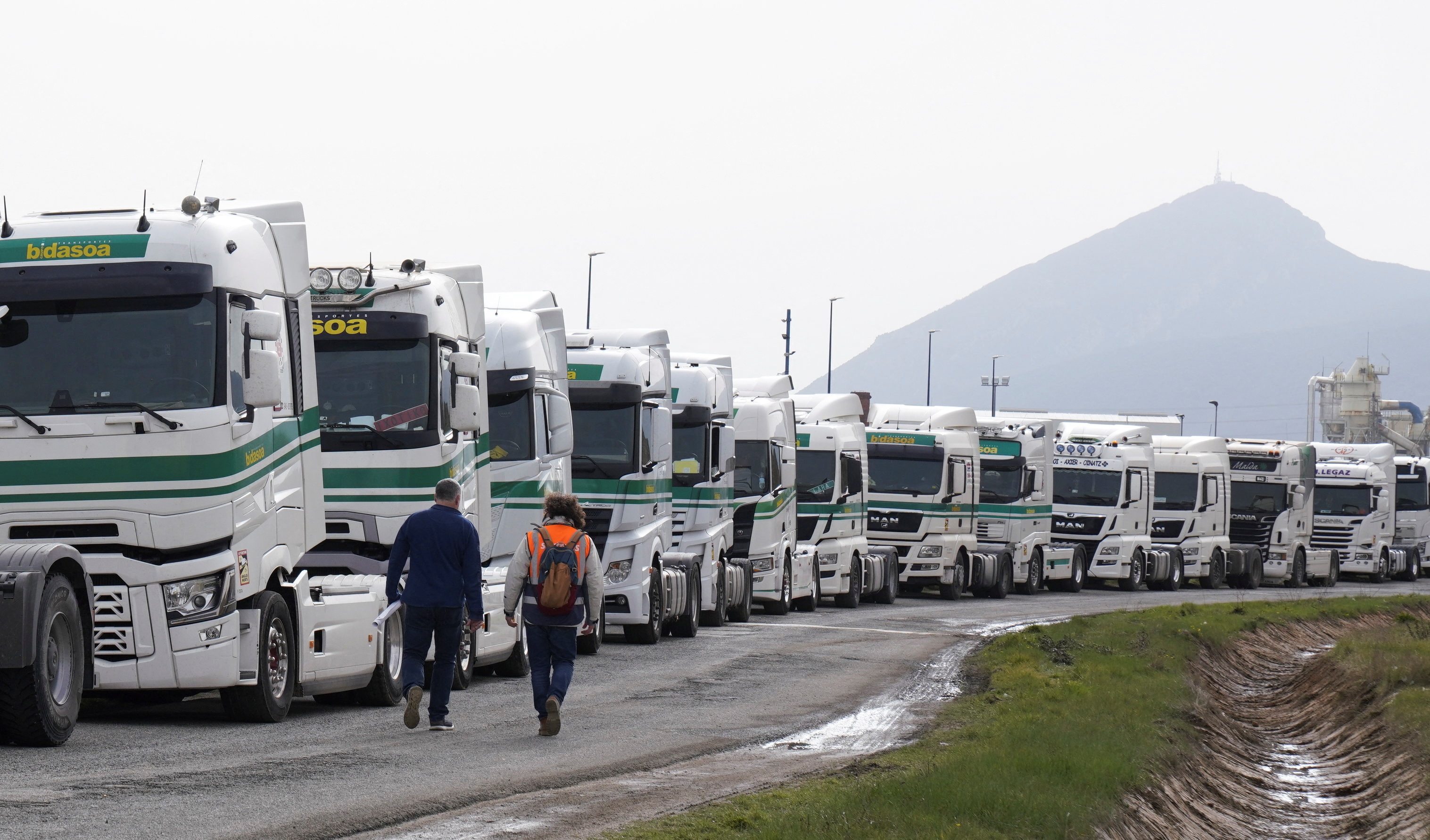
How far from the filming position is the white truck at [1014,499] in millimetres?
38375

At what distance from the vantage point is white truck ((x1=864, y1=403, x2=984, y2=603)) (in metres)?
35.3

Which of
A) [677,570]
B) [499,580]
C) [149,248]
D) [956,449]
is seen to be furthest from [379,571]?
[956,449]

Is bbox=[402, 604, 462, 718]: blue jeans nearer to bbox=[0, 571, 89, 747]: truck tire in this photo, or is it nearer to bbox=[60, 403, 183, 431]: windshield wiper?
bbox=[60, 403, 183, 431]: windshield wiper

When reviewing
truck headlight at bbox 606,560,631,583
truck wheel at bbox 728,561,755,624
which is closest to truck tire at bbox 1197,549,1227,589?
truck wheel at bbox 728,561,755,624

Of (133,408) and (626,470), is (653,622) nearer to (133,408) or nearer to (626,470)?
(626,470)

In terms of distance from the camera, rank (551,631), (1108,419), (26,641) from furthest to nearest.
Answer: (1108,419) < (551,631) < (26,641)

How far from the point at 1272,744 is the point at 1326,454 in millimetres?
38523

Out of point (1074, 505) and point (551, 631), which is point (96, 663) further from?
point (1074, 505)

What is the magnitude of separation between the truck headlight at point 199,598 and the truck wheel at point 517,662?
586 cm

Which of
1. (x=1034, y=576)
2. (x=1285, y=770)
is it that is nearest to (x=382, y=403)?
(x=1285, y=770)

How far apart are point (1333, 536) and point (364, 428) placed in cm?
4210

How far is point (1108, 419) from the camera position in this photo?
154 feet

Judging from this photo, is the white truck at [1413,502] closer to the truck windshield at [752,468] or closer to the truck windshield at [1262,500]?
the truck windshield at [1262,500]

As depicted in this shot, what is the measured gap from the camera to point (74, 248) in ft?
38.5
